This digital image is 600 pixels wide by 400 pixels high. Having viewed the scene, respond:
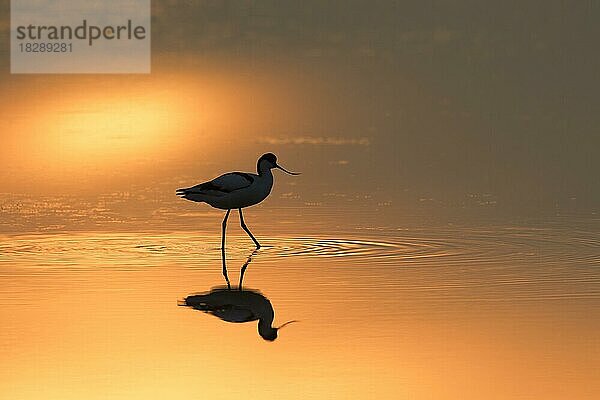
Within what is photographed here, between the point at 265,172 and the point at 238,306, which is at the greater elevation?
the point at 265,172

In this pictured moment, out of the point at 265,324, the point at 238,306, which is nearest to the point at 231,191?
the point at 238,306

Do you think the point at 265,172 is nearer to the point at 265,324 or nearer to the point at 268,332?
the point at 265,324

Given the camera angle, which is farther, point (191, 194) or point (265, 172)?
point (265, 172)

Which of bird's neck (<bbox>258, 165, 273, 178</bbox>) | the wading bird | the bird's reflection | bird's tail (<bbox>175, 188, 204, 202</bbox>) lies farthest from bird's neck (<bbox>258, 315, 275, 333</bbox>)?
bird's neck (<bbox>258, 165, 273, 178</bbox>)

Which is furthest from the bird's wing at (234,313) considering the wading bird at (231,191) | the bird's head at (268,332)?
the wading bird at (231,191)

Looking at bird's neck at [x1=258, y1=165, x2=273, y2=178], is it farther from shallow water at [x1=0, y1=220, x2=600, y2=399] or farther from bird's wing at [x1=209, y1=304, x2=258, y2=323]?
bird's wing at [x1=209, y1=304, x2=258, y2=323]

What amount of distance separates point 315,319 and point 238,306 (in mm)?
1005

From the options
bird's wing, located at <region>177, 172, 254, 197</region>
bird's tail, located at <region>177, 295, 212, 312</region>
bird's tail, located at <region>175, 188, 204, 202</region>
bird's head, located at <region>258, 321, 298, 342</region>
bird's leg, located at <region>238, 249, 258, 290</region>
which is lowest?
bird's head, located at <region>258, 321, 298, 342</region>

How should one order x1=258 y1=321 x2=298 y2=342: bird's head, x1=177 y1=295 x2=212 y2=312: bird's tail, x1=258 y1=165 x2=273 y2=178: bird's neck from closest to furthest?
x1=258 y1=321 x2=298 y2=342: bird's head
x1=177 y1=295 x2=212 y2=312: bird's tail
x1=258 y1=165 x2=273 y2=178: bird's neck

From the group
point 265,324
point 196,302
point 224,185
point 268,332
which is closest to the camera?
point 268,332

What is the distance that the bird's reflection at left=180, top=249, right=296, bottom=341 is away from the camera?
1153 cm

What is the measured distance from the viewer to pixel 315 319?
38.5 ft

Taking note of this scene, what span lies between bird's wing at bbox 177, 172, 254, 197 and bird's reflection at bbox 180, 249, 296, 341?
4.02 metres

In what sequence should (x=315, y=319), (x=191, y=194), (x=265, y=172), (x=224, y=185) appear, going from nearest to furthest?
(x=315, y=319) < (x=224, y=185) < (x=191, y=194) < (x=265, y=172)
